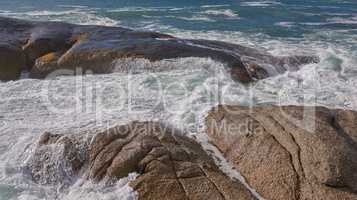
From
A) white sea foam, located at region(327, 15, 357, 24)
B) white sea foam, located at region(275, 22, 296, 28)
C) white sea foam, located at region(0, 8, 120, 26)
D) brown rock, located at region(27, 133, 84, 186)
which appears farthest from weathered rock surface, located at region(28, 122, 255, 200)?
white sea foam, located at region(327, 15, 357, 24)

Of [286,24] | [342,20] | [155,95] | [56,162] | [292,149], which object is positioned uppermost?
[342,20]

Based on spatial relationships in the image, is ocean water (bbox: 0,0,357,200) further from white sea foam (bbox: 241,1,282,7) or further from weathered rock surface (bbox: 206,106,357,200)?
white sea foam (bbox: 241,1,282,7)

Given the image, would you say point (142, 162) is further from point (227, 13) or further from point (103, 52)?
point (227, 13)

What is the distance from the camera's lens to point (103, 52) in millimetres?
12195

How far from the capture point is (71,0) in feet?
114

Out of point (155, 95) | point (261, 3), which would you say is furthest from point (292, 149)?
point (261, 3)

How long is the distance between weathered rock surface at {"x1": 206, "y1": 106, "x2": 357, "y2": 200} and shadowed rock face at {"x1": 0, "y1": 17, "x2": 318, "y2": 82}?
12.4 feet

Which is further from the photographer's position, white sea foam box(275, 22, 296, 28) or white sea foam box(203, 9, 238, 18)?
white sea foam box(203, 9, 238, 18)

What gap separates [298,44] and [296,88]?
24.1 ft

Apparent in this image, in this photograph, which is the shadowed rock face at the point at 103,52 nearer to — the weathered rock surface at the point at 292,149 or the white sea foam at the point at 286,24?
the weathered rock surface at the point at 292,149

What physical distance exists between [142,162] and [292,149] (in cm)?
217

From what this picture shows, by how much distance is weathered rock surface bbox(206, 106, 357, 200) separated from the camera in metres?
5.83

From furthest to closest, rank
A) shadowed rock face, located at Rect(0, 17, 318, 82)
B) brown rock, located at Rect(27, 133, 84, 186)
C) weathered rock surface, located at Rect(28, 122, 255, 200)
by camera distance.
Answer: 1. shadowed rock face, located at Rect(0, 17, 318, 82)
2. brown rock, located at Rect(27, 133, 84, 186)
3. weathered rock surface, located at Rect(28, 122, 255, 200)

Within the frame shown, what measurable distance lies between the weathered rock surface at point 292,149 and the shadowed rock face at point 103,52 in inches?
149
